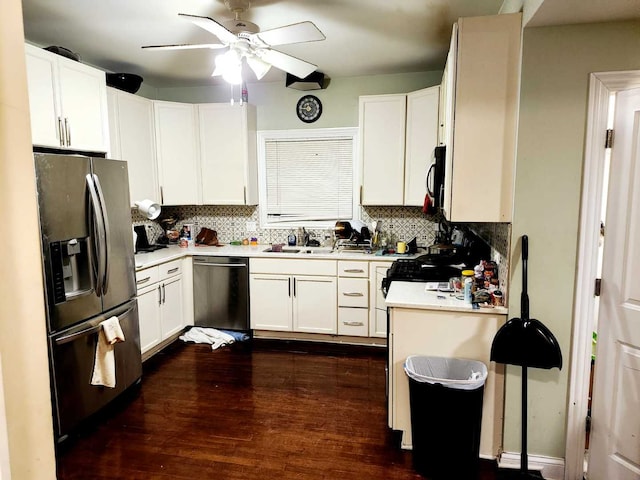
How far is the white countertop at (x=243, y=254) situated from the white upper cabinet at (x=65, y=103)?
0.99 metres

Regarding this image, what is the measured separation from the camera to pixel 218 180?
4.09 meters

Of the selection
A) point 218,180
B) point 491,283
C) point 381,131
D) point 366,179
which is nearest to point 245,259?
point 218,180

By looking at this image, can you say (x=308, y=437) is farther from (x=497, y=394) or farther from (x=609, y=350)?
(x=609, y=350)

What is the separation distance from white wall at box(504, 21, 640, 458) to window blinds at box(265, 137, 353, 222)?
7.65 feet

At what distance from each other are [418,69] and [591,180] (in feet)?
7.45

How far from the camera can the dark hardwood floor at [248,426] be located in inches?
84.0

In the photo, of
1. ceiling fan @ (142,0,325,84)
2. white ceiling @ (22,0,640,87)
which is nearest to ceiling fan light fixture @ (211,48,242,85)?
ceiling fan @ (142,0,325,84)

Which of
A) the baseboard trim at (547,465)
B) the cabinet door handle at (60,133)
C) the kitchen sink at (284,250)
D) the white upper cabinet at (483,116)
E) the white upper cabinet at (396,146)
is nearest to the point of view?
the white upper cabinet at (483,116)

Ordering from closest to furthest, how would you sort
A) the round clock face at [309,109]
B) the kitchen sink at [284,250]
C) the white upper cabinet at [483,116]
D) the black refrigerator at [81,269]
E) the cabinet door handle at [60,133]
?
the white upper cabinet at [483,116], the black refrigerator at [81,269], the cabinet door handle at [60,133], the kitchen sink at [284,250], the round clock face at [309,109]

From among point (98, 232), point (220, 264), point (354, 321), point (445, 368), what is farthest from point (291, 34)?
point (354, 321)

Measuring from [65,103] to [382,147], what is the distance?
8.06ft

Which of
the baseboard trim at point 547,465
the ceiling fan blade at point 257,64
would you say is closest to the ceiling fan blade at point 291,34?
the ceiling fan blade at point 257,64

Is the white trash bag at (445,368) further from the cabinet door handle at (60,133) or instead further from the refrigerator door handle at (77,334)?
the cabinet door handle at (60,133)

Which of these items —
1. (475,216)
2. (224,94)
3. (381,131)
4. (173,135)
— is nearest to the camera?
(475,216)
